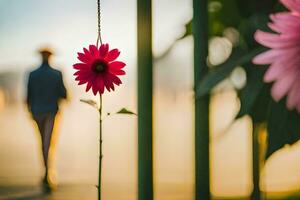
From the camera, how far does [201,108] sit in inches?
34.4

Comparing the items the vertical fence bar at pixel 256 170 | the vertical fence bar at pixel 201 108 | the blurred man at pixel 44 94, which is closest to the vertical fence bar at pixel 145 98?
the vertical fence bar at pixel 201 108

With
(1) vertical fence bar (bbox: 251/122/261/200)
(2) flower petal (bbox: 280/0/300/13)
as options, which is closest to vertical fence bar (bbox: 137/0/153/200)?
(1) vertical fence bar (bbox: 251/122/261/200)

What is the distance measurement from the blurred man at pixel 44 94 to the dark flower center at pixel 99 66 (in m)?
2.04

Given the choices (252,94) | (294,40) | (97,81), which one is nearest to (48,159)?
(97,81)

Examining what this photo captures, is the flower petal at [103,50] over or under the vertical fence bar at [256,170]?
over

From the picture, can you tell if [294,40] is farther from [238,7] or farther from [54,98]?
[54,98]

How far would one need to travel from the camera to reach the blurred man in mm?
2797

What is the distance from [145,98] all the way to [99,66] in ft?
0.51

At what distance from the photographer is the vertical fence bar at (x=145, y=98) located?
0.87m

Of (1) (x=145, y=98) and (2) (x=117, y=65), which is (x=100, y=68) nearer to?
(2) (x=117, y=65)

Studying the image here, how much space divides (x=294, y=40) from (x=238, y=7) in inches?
21.0

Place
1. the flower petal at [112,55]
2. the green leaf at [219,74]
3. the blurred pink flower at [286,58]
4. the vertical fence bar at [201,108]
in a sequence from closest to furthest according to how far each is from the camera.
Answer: the blurred pink flower at [286,58] → the green leaf at [219,74] → the flower petal at [112,55] → the vertical fence bar at [201,108]

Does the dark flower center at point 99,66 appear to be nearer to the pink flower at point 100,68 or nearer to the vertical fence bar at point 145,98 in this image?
the pink flower at point 100,68

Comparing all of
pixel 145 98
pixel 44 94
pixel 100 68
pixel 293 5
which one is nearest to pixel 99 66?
pixel 100 68
